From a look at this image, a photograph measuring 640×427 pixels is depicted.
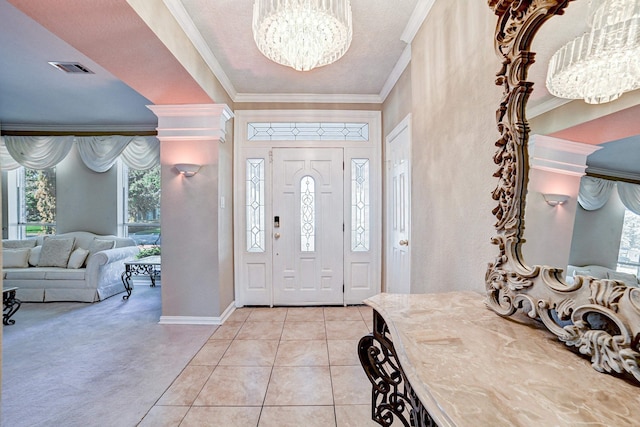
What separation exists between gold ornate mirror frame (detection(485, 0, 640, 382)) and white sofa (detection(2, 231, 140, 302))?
481 cm

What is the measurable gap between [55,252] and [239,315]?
3114 millimetres

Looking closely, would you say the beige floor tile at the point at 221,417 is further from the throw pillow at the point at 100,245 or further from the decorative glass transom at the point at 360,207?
the throw pillow at the point at 100,245

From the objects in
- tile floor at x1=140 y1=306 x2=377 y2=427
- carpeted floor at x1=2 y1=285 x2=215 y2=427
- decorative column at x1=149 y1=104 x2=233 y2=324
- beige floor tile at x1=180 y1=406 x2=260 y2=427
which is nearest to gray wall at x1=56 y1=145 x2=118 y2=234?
carpeted floor at x1=2 y1=285 x2=215 y2=427

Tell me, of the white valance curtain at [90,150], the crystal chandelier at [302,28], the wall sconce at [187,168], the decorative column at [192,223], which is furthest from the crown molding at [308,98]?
the white valance curtain at [90,150]

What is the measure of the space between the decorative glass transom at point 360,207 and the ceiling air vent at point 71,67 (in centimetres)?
314

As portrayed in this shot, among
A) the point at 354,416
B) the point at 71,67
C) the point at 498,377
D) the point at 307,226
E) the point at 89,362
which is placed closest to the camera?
the point at 498,377

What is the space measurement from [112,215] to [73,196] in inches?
28.9

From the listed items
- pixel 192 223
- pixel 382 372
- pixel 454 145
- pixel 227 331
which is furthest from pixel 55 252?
pixel 454 145

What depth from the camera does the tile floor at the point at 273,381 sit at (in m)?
1.76

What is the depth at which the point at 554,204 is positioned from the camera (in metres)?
0.88

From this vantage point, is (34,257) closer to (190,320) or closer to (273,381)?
(190,320)

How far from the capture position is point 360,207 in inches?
149

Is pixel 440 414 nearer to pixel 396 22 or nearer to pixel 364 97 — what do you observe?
pixel 396 22

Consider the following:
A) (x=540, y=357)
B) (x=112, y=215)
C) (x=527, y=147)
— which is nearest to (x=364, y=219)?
(x=527, y=147)
